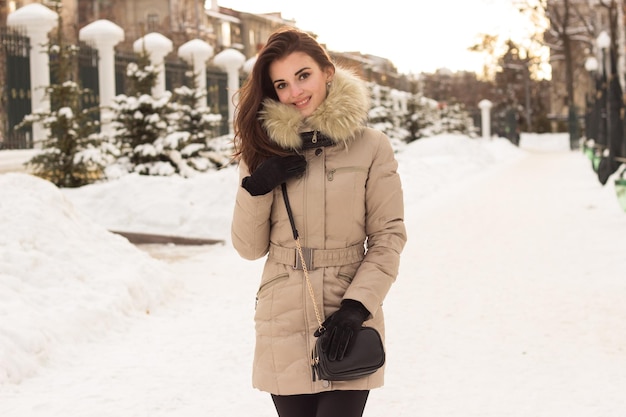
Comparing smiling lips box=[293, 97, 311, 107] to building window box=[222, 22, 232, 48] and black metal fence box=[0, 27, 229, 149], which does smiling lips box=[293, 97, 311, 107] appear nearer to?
black metal fence box=[0, 27, 229, 149]

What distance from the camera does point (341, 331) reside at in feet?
8.77

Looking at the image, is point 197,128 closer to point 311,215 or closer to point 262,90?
point 262,90

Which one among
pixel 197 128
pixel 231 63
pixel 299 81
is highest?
pixel 231 63

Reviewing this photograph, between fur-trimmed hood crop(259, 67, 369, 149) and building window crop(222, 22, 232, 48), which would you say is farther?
building window crop(222, 22, 232, 48)

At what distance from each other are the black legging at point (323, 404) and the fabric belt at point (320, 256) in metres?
0.38

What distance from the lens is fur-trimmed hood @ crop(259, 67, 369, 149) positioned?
9.25 feet

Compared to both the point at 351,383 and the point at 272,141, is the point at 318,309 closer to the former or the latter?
the point at 351,383

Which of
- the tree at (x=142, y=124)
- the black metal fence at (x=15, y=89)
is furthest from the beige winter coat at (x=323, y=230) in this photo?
the tree at (x=142, y=124)

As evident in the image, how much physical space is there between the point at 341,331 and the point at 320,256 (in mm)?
253

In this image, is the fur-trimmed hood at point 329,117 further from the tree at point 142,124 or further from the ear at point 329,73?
the tree at point 142,124

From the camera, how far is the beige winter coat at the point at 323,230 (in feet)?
9.20

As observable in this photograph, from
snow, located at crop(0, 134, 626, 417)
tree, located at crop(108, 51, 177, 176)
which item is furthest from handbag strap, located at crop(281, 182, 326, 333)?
tree, located at crop(108, 51, 177, 176)

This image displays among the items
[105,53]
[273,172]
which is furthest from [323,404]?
[105,53]

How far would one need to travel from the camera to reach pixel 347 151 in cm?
284
